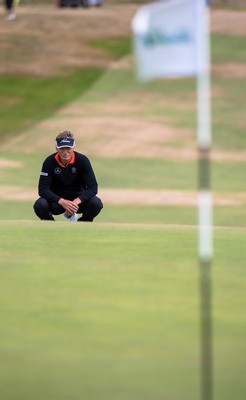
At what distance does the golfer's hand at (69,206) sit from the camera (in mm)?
12859

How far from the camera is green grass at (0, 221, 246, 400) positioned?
611 cm

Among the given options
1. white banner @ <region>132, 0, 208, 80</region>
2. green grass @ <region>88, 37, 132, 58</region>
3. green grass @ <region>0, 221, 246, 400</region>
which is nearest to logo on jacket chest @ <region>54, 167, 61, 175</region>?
green grass @ <region>0, 221, 246, 400</region>

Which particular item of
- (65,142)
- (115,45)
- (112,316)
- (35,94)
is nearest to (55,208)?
(65,142)

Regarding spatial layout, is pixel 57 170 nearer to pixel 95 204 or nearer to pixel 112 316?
pixel 95 204

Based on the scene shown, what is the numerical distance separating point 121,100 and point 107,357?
87.3 ft

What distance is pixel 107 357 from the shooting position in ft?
21.1

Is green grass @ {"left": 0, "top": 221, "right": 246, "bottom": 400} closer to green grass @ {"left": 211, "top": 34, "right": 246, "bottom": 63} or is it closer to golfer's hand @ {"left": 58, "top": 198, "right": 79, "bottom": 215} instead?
golfer's hand @ {"left": 58, "top": 198, "right": 79, "bottom": 215}

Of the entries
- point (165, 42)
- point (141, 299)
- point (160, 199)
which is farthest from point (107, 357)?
point (160, 199)

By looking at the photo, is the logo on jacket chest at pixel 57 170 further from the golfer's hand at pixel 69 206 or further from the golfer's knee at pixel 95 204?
the golfer's knee at pixel 95 204

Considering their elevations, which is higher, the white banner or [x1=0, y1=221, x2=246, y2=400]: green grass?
the white banner

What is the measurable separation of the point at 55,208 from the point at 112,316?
233 inches

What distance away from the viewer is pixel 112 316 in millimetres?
7219

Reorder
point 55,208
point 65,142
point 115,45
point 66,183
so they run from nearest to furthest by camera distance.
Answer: point 65,142 → point 55,208 → point 66,183 → point 115,45

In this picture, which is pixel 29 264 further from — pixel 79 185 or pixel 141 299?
pixel 79 185
